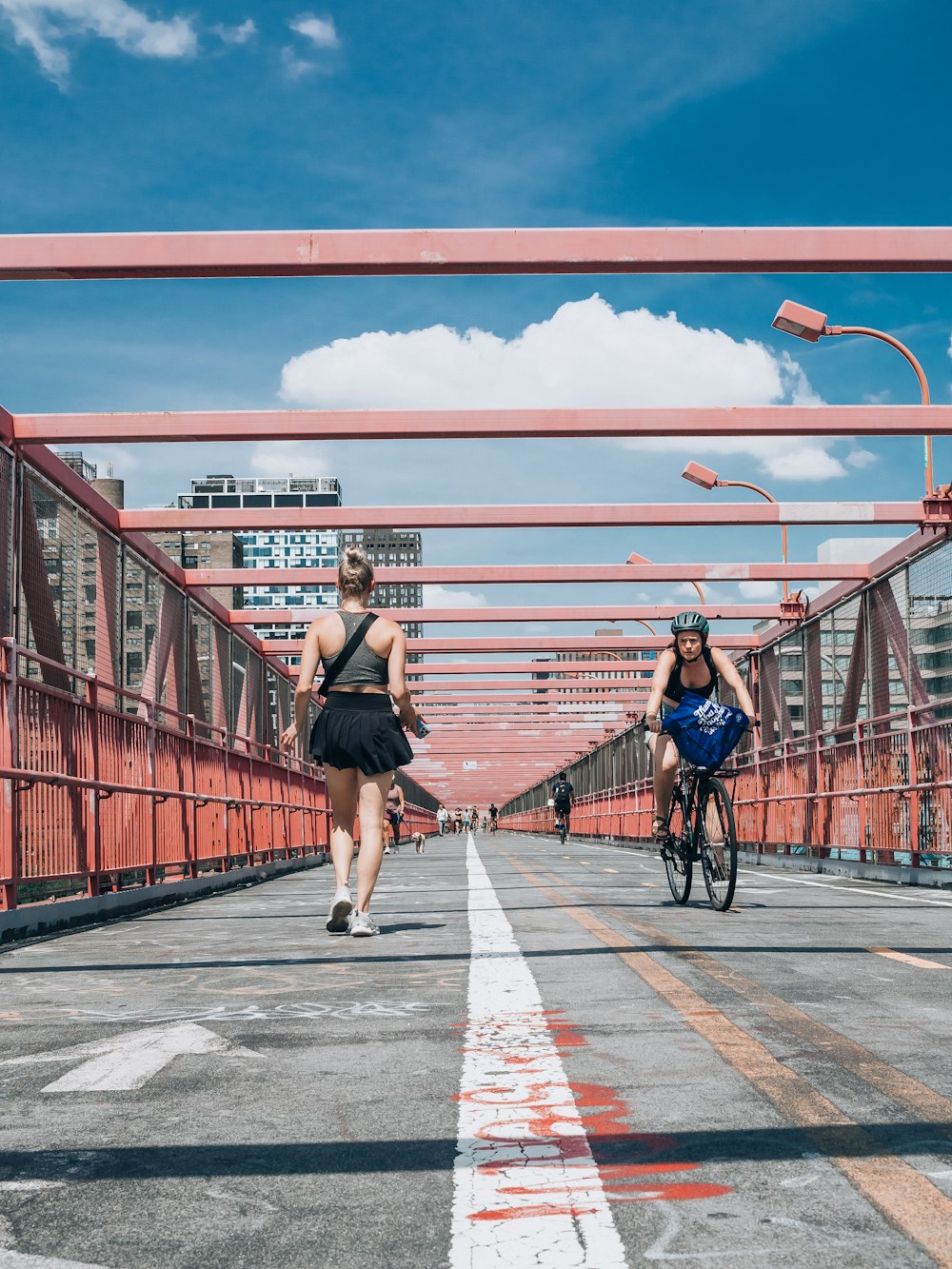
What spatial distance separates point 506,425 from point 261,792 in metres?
7.04

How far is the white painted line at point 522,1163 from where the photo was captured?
2.24 m

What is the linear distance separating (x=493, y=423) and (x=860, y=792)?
5577 millimetres

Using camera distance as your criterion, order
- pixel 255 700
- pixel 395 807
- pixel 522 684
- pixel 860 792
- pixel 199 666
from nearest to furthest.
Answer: pixel 860 792 < pixel 199 666 < pixel 255 700 < pixel 395 807 < pixel 522 684

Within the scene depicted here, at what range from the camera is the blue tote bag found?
9.05 meters

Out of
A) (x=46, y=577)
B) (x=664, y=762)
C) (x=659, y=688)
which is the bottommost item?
(x=664, y=762)

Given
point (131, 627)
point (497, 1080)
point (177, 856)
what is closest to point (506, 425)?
point (131, 627)

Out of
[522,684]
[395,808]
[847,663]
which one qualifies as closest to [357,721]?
[847,663]

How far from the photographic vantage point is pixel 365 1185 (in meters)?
2.61

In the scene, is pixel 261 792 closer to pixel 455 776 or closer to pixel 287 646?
pixel 287 646

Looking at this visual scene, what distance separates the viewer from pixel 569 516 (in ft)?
61.1

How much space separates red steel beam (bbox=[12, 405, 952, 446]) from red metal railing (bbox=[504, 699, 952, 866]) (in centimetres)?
298

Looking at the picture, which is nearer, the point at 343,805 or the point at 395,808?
the point at 343,805

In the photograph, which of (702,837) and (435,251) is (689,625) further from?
(435,251)

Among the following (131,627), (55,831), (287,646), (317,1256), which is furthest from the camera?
(287,646)
